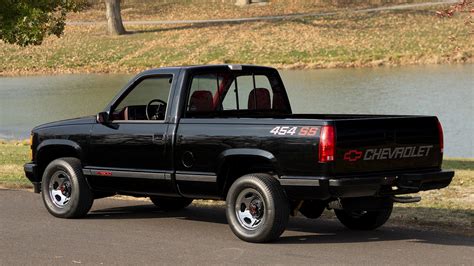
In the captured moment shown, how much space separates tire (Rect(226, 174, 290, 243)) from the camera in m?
10.2

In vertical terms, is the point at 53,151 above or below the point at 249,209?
above

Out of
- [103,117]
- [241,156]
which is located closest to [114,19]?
[103,117]

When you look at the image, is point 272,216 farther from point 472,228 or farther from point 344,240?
point 472,228

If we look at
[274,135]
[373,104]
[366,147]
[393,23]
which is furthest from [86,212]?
[393,23]

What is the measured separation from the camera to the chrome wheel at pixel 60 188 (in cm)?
1253

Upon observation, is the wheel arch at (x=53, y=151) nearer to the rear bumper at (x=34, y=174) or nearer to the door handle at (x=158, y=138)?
the rear bumper at (x=34, y=174)

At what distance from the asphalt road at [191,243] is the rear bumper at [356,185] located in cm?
54

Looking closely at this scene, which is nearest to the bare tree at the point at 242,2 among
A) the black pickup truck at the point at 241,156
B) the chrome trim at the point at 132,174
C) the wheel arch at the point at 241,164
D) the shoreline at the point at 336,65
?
the shoreline at the point at 336,65

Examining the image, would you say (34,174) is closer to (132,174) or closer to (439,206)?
(132,174)

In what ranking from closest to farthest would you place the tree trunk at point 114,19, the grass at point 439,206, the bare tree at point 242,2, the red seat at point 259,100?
1. the grass at point 439,206
2. the red seat at point 259,100
3. the tree trunk at point 114,19
4. the bare tree at point 242,2

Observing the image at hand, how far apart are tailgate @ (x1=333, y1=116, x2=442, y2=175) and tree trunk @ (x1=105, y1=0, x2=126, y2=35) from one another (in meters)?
51.6

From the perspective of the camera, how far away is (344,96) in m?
35.3

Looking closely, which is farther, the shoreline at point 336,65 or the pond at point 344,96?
the shoreline at point 336,65

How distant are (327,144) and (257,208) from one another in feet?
3.76
